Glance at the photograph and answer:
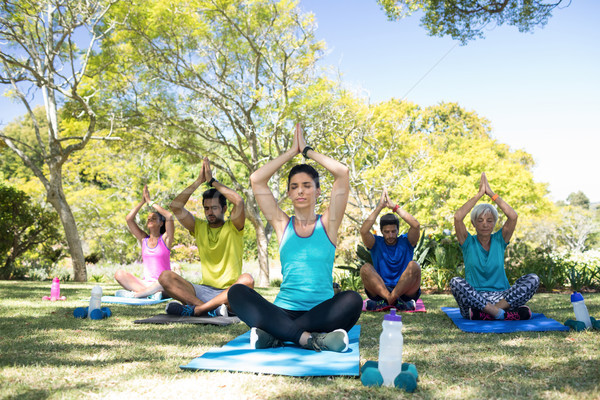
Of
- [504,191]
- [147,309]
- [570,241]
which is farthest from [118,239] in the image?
[570,241]

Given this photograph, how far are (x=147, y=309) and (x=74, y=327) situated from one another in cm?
167

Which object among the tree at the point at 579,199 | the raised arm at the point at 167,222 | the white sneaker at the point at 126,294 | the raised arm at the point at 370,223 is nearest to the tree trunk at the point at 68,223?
the white sneaker at the point at 126,294

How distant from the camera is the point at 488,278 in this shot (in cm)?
495

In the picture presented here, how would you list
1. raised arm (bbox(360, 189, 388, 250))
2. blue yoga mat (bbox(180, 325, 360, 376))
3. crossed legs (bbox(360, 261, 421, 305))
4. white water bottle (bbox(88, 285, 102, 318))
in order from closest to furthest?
blue yoga mat (bbox(180, 325, 360, 376)) → white water bottle (bbox(88, 285, 102, 318)) → raised arm (bbox(360, 189, 388, 250)) → crossed legs (bbox(360, 261, 421, 305))

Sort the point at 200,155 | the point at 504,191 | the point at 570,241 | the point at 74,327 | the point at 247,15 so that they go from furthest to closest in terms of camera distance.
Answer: the point at 570,241 → the point at 504,191 → the point at 200,155 → the point at 247,15 → the point at 74,327

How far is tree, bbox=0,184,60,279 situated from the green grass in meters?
7.32

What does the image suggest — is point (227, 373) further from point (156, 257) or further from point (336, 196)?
point (156, 257)

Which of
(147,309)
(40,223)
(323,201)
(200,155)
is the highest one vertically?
(200,155)

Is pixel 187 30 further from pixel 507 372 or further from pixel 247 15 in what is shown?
pixel 507 372

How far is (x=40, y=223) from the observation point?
11.6 meters

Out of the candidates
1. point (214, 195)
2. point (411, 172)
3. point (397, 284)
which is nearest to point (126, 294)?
point (214, 195)

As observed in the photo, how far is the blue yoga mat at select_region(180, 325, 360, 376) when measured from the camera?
2.69 metres

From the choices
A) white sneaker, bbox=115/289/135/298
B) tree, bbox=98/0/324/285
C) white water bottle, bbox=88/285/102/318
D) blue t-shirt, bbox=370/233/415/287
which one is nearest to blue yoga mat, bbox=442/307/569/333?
blue t-shirt, bbox=370/233/415/287

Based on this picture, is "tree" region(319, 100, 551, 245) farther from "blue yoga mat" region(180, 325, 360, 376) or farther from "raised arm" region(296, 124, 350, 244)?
"blue yoga mat" region(180, 325, 360, 376)
